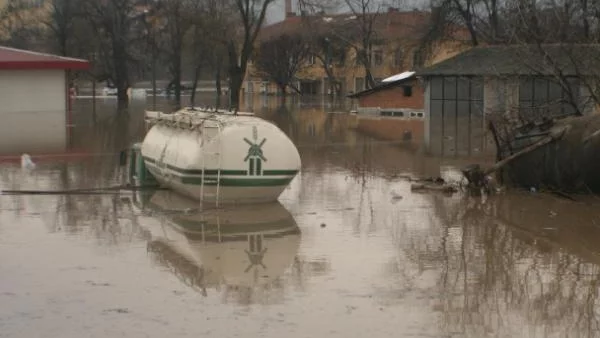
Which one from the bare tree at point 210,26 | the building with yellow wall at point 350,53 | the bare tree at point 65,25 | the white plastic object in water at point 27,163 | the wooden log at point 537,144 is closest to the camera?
the wooden log at point 537,144

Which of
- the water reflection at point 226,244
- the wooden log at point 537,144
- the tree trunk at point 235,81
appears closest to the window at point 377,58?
the tree trunk at point 235,81

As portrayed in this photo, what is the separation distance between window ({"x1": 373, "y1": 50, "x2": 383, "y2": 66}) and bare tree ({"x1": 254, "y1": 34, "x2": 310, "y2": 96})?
6408 millimetres

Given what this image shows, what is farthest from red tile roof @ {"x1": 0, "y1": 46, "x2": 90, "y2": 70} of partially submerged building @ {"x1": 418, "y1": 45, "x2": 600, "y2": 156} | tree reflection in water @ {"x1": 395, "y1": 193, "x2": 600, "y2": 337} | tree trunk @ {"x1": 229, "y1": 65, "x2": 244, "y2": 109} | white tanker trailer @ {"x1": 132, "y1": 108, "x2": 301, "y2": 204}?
tree reflection in water @ {"x1": 395, "y1": 193, "x2": 600, "y2": 337}

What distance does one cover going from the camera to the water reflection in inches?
399

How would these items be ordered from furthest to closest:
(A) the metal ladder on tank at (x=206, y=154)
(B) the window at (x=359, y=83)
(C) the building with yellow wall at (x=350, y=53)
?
(B) the window at (x=359, y=83) < (C) the building with yellow wall at (x=350, y=53) < (A) the metal ladder on tank at (x=206, y=154)

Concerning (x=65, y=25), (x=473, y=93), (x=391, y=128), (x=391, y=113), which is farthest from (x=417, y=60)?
(x=391, y=128)

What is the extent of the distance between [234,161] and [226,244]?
9.21ft

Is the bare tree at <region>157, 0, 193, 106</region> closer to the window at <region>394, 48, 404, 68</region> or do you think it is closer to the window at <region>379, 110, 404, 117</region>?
the window at <region>394, 48, 404, 68</region>

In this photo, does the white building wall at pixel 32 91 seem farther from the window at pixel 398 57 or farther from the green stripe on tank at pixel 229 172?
the window at pixel 398 57

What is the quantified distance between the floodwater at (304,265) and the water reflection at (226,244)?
27 millimetres

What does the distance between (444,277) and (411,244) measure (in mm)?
2029

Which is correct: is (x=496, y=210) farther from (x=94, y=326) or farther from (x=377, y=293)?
(x=94, y=326)

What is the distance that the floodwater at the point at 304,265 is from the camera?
8484 mm

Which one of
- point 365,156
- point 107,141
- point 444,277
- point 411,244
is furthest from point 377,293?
point 107,141
